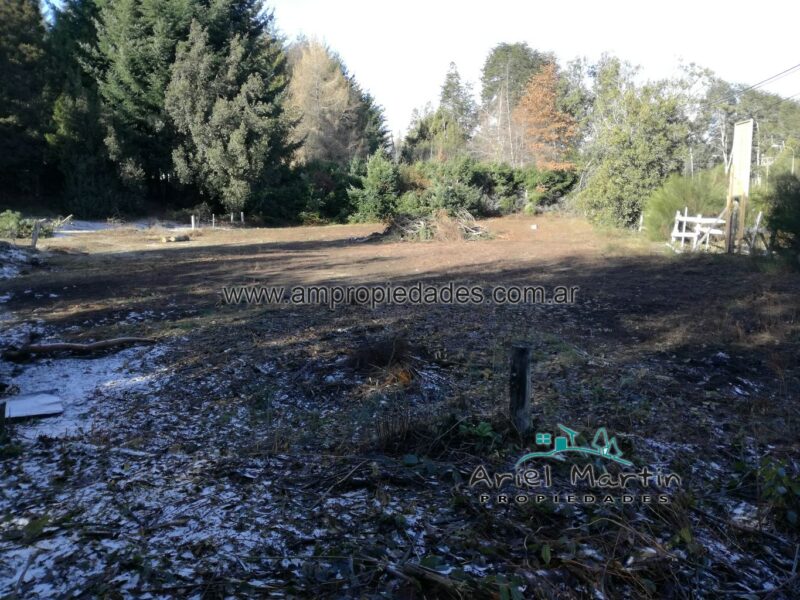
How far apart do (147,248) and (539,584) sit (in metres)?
17.9

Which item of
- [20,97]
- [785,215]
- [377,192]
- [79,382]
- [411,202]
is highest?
[20,97]

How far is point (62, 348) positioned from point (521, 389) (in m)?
5.16

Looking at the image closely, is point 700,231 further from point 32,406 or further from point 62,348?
point 32,406

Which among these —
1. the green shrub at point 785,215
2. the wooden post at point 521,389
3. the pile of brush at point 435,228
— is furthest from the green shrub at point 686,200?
the wooden post at point 521,389

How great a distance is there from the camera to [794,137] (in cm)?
3170

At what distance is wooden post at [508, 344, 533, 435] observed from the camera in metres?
3.72

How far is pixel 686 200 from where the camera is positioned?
18438mm

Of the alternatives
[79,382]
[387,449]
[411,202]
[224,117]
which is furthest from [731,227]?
[224,117]

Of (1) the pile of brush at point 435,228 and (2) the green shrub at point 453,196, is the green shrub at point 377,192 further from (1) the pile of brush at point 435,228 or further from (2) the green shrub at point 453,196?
(1) the pile of brush at point 435,228

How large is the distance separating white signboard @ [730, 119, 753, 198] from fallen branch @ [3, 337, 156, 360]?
15.3 meters

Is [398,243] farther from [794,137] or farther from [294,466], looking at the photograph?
[794,137]

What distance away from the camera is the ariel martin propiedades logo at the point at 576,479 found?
3.06 m

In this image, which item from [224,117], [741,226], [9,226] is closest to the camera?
[741,226]

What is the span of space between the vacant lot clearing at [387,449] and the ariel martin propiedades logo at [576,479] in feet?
0.17
